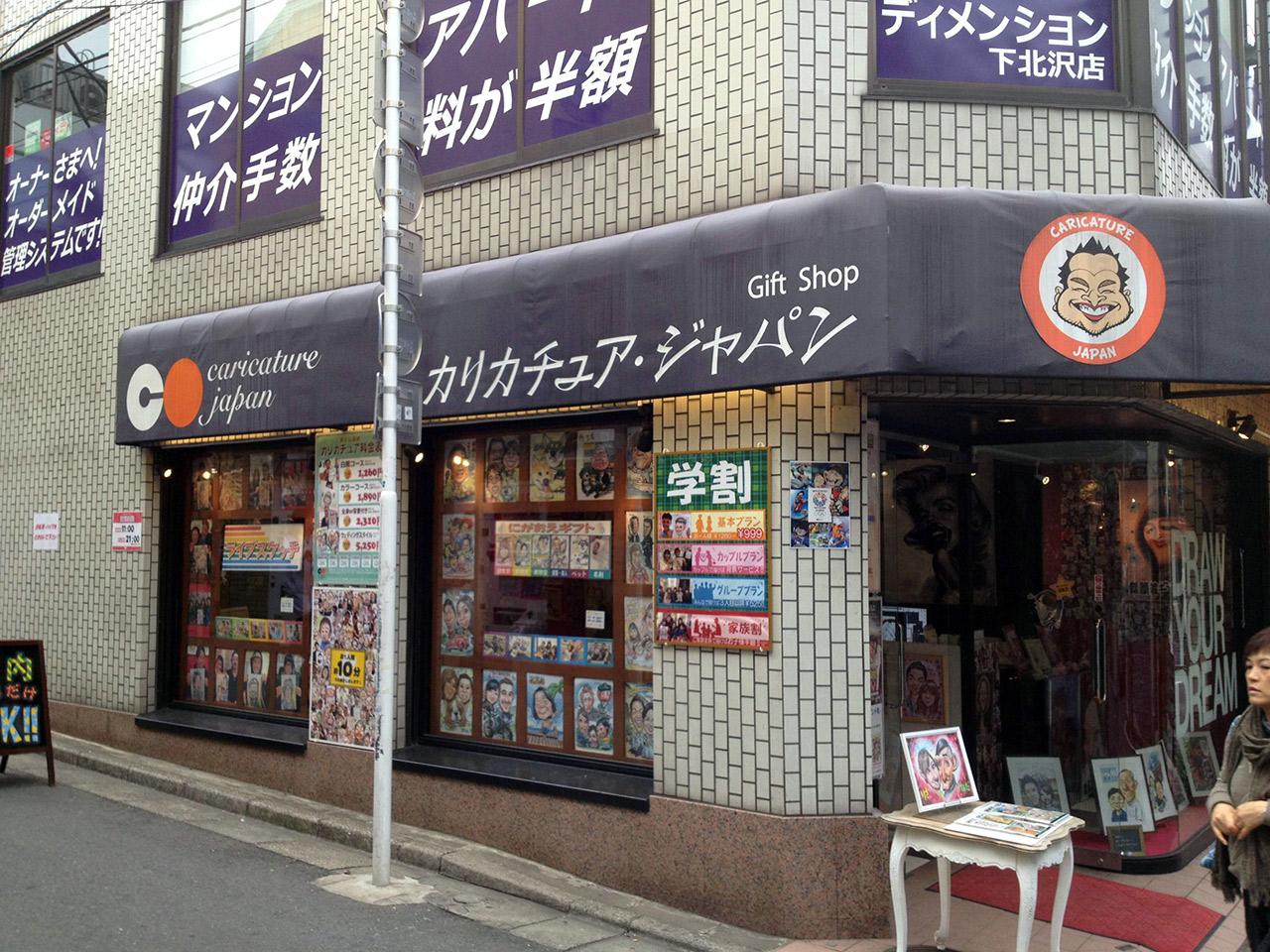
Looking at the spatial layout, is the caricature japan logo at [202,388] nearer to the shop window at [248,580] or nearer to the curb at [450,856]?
the shop window at [248,580]

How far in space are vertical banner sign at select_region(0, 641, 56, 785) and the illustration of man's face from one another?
338 inches

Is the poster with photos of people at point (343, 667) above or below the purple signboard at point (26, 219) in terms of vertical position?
below

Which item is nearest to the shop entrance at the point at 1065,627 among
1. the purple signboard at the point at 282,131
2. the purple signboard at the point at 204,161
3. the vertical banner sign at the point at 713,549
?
the vertical banner sign at the point at 713,549

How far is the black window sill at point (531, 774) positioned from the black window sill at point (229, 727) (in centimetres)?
131

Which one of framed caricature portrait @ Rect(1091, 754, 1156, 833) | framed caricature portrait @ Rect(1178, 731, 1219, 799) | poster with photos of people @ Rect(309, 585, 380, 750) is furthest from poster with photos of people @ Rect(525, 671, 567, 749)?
framed caricature portrait @ Rect(1178, 731, 1219, 799)

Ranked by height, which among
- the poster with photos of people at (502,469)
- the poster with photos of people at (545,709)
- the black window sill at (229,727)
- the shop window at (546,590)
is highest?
the poster with photos of people at (502,469)

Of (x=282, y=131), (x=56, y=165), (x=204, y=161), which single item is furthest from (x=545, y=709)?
(x=56, y=165)

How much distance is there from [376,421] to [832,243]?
297 cm

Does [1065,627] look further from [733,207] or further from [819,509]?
[733,207]

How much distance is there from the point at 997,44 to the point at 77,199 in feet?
31.6

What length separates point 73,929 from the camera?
577 centimetres

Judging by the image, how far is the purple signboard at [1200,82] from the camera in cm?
759

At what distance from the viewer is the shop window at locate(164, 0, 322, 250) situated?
9.41m

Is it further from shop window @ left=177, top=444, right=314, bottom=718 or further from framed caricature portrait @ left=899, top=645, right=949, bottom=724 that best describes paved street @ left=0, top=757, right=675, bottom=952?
framed caricature portrait @ left=899, top=645, right=949, bottom=724
